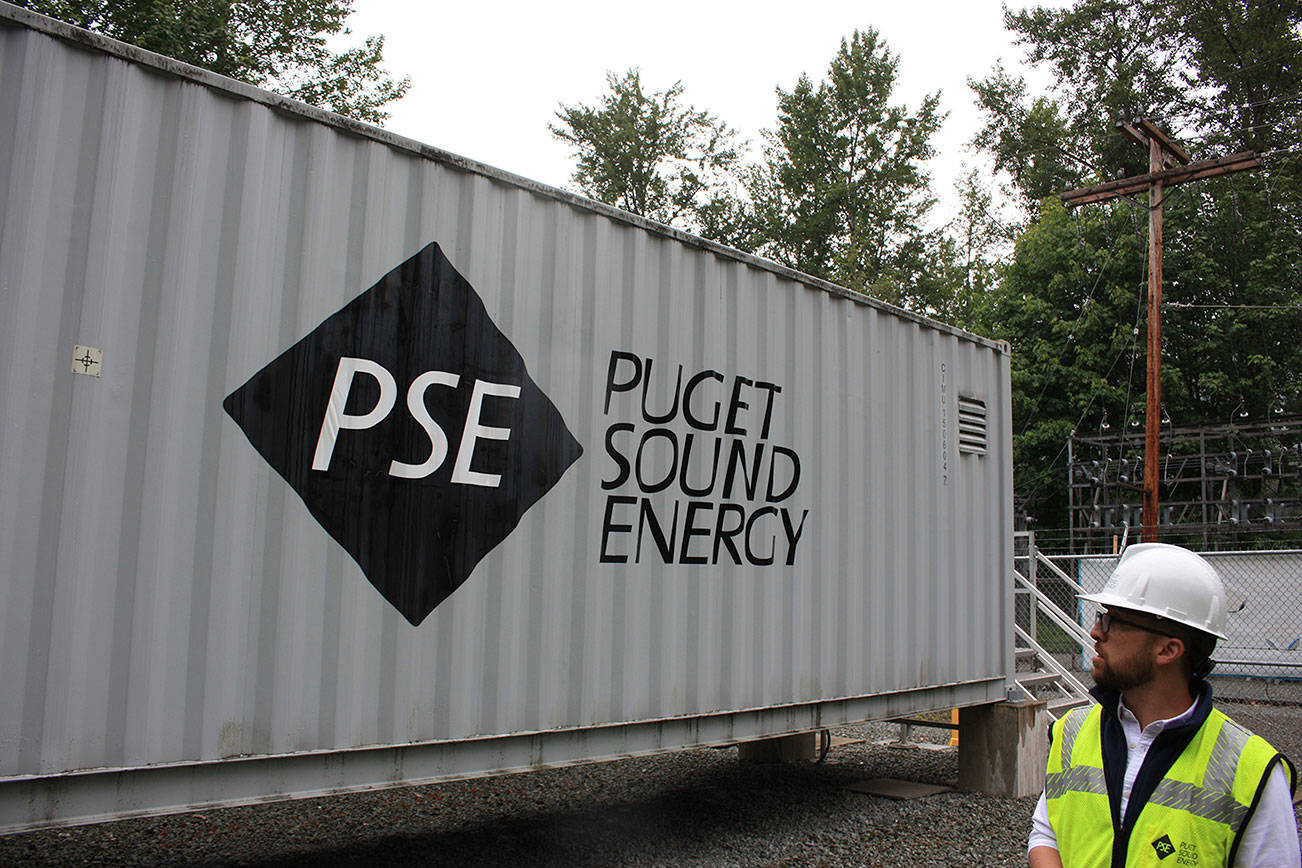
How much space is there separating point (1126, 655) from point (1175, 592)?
17 cm

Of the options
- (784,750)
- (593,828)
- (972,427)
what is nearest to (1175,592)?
(593,828)

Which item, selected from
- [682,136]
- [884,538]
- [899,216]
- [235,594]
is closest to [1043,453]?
[899,216]

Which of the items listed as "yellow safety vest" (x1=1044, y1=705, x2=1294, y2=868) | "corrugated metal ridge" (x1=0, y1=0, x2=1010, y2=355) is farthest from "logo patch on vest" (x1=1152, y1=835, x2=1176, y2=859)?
"corrugated metal ridge" (x1=0, y1=0, x2=1010, y2=355)

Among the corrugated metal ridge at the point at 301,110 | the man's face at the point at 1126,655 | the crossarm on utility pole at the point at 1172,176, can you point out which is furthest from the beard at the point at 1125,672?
the crossarm on utility pole at the point at 1172,176

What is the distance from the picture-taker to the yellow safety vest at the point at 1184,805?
1.94 meters

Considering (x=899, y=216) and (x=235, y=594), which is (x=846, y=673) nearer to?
(x=235, y=594)

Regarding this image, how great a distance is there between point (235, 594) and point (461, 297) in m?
1.56

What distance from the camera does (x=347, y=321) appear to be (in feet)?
13.0

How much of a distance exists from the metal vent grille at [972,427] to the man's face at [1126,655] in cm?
520

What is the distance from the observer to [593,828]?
632 cm

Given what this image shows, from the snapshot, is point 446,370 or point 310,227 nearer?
point 310,227

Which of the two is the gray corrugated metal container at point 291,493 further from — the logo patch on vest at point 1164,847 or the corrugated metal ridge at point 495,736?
the logo patch on vest at point 1164,847

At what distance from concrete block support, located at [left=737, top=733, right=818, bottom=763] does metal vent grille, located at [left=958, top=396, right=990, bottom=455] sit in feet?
9.59

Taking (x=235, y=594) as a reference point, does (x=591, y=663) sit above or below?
below
